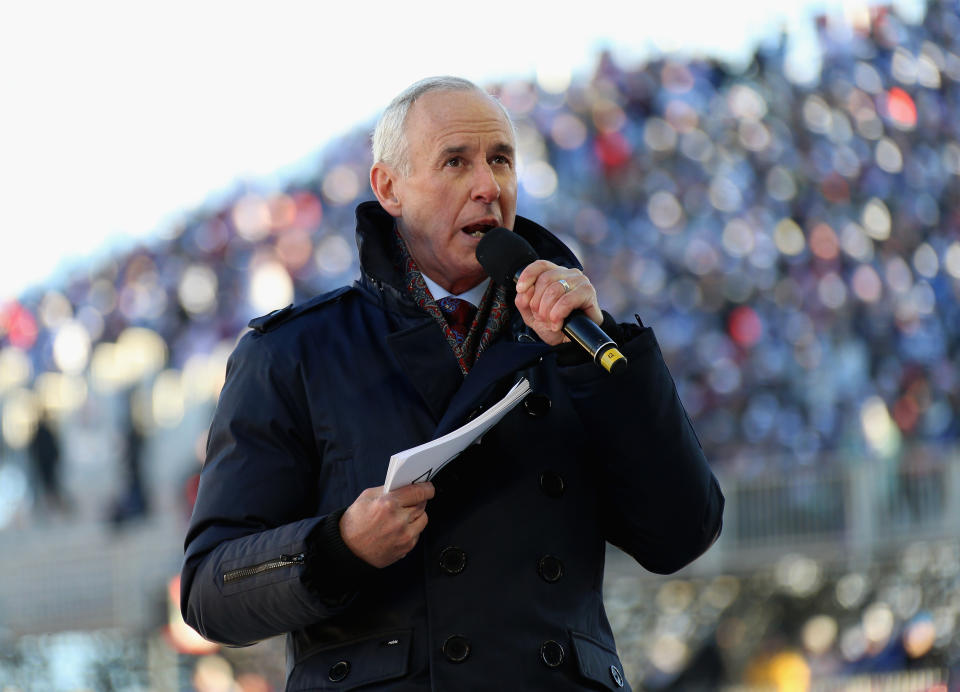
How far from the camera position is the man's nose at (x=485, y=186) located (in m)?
2.35

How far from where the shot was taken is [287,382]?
89.9 inches

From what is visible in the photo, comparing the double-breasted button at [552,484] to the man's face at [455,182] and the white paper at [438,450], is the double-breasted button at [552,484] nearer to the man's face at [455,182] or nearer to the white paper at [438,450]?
the white paper at [438,450]

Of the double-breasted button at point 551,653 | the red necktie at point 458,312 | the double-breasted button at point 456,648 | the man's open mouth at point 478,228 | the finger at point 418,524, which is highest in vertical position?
the man's open mouth at point 478,228

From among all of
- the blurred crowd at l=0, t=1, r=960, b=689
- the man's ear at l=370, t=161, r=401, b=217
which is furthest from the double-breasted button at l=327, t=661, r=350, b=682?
the blurred crowd at l=0, t=1, r=960, b=689

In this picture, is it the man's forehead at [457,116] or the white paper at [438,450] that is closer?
the white paper at [438,450]

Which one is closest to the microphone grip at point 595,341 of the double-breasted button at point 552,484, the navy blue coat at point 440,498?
the navy blue coat at point 440,498

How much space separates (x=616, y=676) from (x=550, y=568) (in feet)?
0.67

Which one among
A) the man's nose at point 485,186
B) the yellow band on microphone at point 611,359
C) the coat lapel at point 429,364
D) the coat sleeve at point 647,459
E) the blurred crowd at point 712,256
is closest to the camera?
the yellow band on microphone at point 611,359

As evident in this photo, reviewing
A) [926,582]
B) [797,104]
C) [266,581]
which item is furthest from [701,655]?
[266,581]

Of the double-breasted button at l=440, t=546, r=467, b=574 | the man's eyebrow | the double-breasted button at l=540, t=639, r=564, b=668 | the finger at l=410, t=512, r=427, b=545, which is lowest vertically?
the double-breasted button at l=540, t=639, r=564, b=668

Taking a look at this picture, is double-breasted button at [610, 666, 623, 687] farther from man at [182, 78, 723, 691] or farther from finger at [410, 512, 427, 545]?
finger at [410, 512, 427, 545]

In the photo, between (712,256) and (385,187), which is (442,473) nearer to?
(385,187)

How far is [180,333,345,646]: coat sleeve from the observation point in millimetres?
2072

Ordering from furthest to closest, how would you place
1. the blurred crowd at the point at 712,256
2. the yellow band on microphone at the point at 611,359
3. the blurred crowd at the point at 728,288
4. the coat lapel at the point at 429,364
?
the blurred crowd at the point at 712,256, the blurred crowd at the point at 728,288, the coat lapel at the point at 429,364, the yellow band on microphone at the point at 611,359
